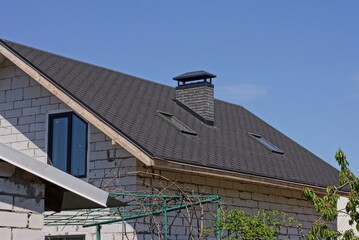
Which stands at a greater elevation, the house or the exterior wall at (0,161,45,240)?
the house

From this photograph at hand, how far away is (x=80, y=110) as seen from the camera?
1795 cm

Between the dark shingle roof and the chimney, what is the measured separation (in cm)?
36

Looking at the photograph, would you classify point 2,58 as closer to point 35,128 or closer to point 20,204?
point 35,128

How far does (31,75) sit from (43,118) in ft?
3.73

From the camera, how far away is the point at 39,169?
9266mm

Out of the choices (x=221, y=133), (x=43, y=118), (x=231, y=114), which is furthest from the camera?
(x=231, y=114)

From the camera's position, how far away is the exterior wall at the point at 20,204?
9.38 m

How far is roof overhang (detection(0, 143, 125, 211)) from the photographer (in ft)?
29.8

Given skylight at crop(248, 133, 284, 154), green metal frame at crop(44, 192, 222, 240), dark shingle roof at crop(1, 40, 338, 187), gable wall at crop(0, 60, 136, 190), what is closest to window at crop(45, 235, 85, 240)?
green metal frame at crop(44, 192, 222, 240)

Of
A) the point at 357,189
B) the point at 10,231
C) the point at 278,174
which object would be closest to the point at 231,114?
the point at 278,174

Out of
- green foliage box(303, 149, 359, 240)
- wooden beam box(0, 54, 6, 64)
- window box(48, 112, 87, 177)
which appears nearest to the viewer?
green foliage box(303, 149, 359, 240)

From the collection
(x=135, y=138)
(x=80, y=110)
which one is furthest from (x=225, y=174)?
(x=80, y=110)

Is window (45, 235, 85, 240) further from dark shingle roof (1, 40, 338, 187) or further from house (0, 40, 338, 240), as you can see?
dark shingle roof (1, 40, 338, 187)

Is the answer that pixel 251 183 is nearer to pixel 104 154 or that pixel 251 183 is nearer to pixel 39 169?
pixel 104 154
